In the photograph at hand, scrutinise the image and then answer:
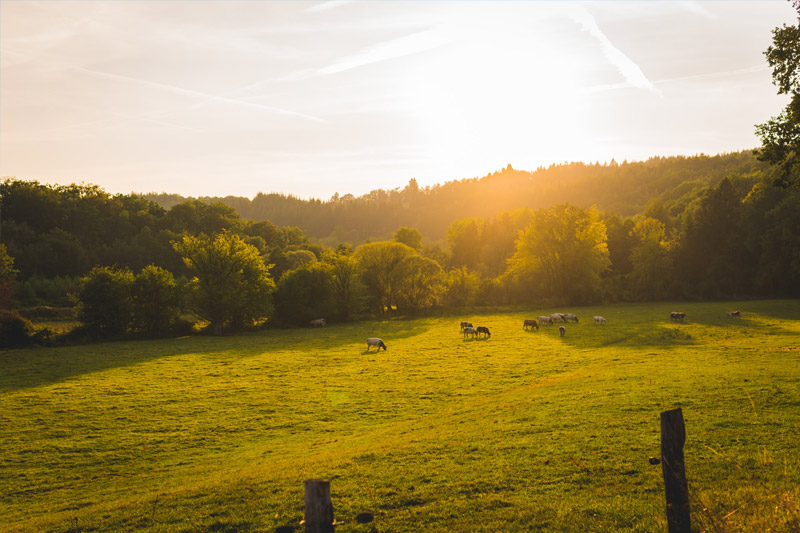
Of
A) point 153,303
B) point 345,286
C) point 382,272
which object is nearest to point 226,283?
point 153,303

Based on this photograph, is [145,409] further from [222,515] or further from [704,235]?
[704,235]

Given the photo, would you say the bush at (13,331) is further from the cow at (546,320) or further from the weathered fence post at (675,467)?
the weathered fence post at (675,467)

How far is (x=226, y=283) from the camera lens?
191 feet

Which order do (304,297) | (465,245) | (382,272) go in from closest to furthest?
(304,297) < (382,272) < (465,245)

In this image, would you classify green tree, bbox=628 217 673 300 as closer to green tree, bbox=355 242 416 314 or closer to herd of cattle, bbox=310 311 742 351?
herd of cattle, bbox=310 311 742 351

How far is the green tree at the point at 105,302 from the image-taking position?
51.7 metres

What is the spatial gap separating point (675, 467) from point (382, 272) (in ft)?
223

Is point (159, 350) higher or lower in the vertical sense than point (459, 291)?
lower

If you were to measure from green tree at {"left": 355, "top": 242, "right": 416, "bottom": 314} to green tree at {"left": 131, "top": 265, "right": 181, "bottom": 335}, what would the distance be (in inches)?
1138

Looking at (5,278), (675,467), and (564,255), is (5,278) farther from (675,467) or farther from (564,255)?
(564,255)

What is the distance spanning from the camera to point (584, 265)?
78.4 metres

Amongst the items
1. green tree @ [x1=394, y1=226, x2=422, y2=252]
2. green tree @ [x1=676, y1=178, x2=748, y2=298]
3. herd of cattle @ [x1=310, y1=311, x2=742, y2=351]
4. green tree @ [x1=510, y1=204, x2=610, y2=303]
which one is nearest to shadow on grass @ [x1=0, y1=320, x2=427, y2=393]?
herd of cattle @ [x1=310, y1=311, x2=742, y2=351]

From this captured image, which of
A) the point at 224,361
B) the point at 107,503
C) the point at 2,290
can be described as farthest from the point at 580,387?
the point at 2,290

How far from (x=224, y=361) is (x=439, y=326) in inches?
1175
